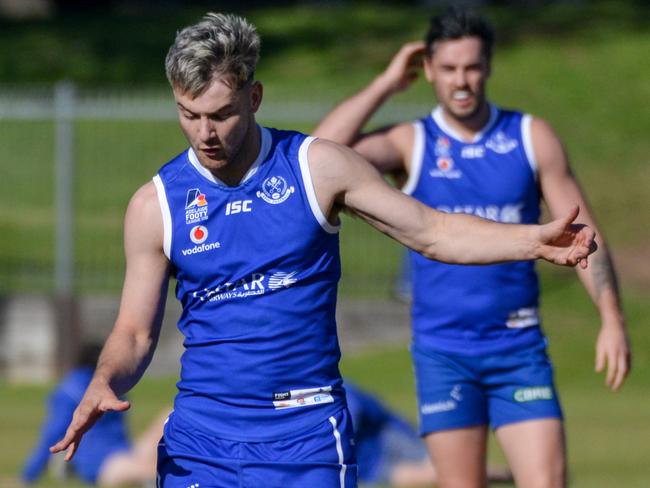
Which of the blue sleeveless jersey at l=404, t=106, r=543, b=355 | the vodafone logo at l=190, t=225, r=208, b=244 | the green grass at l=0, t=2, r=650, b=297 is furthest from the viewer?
the green grass at l=0, t=2, r=650, b=297

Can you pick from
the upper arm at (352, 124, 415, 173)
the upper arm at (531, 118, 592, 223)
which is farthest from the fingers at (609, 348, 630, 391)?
the upper arm at (352, 124, 415, 173)

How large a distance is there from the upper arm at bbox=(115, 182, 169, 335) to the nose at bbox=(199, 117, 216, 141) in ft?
1.13

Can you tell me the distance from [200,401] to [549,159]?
87.4 inches

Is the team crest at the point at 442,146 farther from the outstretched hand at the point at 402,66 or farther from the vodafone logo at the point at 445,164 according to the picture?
the outstretched hand at the point at 402,66

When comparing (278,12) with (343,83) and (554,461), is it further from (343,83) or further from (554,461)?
(554,461)

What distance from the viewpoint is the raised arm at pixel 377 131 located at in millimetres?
6891

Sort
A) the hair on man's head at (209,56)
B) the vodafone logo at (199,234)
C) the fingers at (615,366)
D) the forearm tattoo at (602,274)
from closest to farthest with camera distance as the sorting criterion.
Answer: the hair on man's head at (209,56), the vodafone logo at (199,234), the fingers at (615,366), the forearm tattoo at (602,274)

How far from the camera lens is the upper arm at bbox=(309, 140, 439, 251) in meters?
5.03

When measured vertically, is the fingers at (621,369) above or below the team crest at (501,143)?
below

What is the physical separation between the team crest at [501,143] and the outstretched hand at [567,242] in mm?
1964

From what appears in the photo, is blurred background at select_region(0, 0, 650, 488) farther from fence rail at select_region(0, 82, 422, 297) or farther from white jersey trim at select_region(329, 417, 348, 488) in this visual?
white jersey trim at select_region(329, 417, 348, 488)

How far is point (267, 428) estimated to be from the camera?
5020 mm

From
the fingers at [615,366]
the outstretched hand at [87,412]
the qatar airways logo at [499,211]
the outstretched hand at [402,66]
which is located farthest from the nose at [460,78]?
the outstretched hand at [87,412]

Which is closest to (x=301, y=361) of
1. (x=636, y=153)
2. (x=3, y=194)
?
(x=3, y=194)
